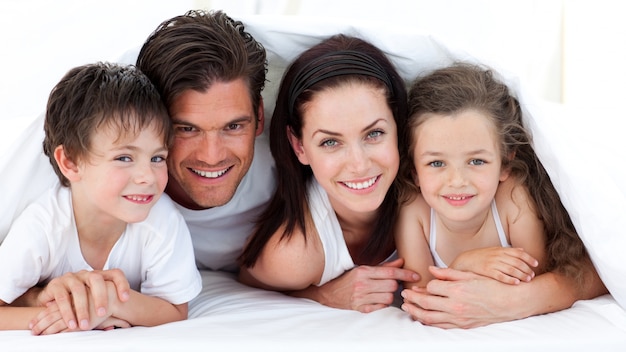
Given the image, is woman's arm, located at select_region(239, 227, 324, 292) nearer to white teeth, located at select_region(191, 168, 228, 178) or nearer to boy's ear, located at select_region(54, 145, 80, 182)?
white teeth, located at select_region(191, 168, 228, 178)

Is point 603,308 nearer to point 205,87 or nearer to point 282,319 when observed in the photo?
point 282,319

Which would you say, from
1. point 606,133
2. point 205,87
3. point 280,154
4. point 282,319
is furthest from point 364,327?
point 606,133

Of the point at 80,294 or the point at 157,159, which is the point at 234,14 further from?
the point at 80,294

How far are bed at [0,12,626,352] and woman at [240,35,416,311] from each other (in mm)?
72

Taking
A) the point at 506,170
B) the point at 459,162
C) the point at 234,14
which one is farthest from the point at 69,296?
the point at 234,14

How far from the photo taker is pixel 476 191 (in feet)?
5.68

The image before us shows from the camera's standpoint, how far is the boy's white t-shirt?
1.59 meters

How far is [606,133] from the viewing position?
2.14 m

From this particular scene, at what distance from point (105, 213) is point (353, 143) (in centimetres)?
52

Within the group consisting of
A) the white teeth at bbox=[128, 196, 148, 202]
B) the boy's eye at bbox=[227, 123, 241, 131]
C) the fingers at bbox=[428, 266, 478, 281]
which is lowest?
the fingers at bbox=[428, 266, 478, 281]

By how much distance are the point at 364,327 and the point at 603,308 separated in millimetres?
469

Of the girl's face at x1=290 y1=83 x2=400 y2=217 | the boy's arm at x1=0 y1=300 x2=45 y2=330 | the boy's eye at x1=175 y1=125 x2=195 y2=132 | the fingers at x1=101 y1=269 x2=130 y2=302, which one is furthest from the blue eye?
the boy's arm at x1=0 y1=300 x2=45 y2=330

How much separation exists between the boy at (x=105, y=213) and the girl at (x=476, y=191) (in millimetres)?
523

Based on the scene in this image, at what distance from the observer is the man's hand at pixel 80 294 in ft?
5.02
